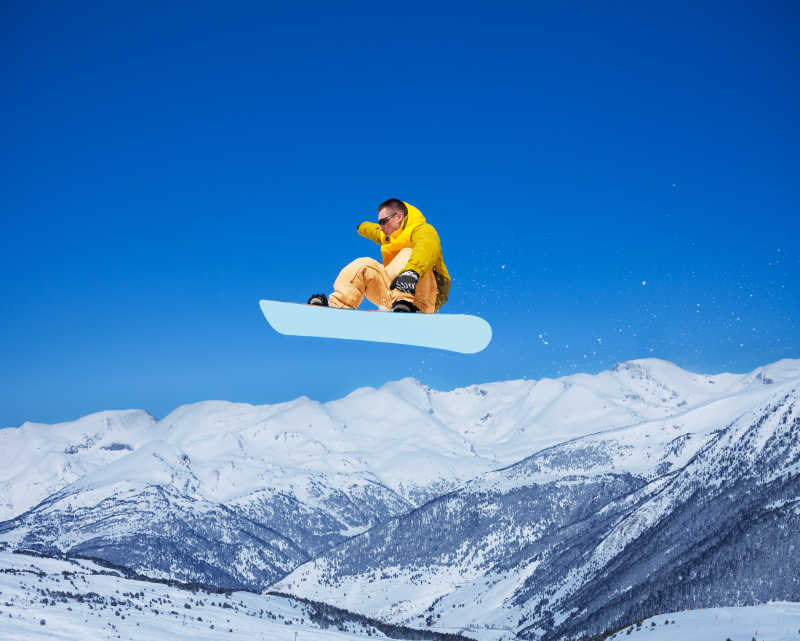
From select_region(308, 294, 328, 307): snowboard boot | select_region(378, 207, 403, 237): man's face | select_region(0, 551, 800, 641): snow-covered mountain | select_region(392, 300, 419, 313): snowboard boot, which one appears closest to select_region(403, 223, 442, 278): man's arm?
select_region(378, 207, 403, 237): man's face

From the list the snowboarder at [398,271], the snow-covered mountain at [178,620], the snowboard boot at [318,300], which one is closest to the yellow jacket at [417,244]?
the snowboarder at [398,271]

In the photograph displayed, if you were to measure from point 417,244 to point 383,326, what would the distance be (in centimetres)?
198

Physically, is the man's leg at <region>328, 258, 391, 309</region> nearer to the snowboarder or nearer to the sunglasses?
the snowboarder

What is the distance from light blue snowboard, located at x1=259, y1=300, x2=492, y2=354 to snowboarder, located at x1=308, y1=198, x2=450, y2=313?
251mm

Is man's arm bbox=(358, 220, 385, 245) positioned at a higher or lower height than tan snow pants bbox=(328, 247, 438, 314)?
higher

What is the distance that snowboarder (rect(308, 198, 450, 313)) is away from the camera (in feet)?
41.1

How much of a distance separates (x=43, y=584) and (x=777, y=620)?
168 m

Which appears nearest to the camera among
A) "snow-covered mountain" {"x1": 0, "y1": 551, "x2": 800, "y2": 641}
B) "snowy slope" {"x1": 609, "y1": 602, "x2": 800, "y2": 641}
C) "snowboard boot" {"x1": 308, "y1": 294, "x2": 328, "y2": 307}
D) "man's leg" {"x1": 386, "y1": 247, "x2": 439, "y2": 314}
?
"man's leg" {"x1": 386, "y1": 247, "x2": 439, "y2": 314}

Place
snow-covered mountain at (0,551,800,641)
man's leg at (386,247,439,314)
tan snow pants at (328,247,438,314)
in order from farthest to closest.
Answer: snow-covered mountain at (0,551,800,641) → tan snow pants at (328,247,438,314) → man's leg at (386,247,439,314)

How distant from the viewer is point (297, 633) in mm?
170750

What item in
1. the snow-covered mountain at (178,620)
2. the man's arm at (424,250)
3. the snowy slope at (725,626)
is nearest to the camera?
the man's arm at (424,250)

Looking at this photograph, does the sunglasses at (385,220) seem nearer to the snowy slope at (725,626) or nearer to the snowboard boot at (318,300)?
the snowboard boot at (318,300)

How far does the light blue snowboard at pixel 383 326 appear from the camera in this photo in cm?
1369

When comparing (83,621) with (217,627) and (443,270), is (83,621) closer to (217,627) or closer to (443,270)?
(217,627)
